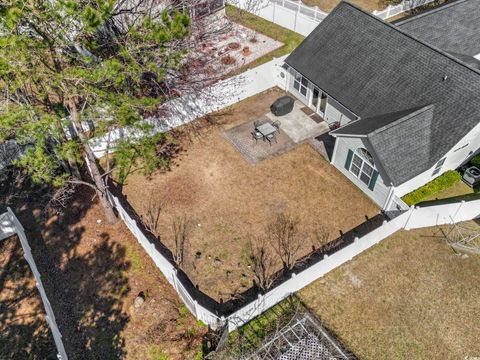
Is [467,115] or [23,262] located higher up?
[467,115]

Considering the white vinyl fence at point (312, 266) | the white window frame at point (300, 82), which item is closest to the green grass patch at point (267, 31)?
the white window frame at point (300, 82)

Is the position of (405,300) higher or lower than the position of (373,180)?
lower

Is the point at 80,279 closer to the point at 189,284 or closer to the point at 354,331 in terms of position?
the point at 189,284

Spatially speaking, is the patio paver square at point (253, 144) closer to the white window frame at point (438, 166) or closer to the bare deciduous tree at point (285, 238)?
the bare deciduous tree at point (285, 238)

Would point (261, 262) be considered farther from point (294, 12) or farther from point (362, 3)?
point (362, 3)

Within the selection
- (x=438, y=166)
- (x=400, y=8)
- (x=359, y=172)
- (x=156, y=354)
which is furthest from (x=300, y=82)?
(x=156, y=354)

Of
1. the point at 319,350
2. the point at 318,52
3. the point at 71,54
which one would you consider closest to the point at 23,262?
the point at 71,54

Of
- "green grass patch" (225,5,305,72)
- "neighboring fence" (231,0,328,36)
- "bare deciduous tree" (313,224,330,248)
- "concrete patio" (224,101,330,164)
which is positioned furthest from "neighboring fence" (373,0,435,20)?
"bare deciduous tree" (313,224,330,248)
